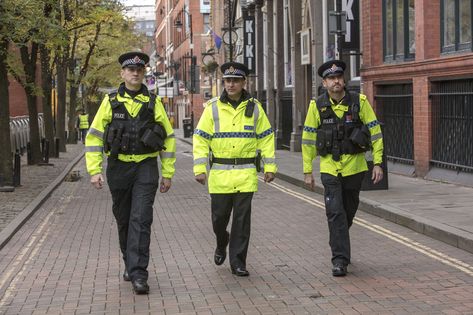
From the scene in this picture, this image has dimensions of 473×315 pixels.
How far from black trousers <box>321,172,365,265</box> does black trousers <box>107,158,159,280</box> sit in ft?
5.67

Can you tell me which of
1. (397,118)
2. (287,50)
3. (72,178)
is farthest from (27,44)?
(287,50)

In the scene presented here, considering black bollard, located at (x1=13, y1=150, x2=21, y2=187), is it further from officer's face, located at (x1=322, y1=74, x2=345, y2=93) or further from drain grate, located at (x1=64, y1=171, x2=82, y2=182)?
officer's face, located at (x1=322, y1=74, x2=345, y2=93)

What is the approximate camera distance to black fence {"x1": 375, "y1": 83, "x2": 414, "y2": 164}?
1892 cm

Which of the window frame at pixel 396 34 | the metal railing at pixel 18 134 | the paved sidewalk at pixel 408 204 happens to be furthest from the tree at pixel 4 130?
the metal railing at pixel 18 134

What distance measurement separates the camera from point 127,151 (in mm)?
7445

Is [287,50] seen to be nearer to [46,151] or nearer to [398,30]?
[46,151]

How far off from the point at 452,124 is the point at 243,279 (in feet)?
32.1

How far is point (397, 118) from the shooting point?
1970 centimetres

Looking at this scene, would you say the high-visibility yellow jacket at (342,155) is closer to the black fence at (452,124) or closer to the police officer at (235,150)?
the police officer at (235,150)

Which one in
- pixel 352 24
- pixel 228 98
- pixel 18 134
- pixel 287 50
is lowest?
pixel 18 134

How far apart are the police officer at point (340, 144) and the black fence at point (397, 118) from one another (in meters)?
10.5

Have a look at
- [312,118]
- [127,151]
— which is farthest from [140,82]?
[312,118]

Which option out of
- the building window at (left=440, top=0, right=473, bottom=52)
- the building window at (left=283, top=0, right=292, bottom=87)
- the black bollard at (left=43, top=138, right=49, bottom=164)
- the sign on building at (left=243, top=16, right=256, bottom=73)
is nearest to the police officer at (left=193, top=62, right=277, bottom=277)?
the building window at (left=440, top=0, right=473, bottom=52)

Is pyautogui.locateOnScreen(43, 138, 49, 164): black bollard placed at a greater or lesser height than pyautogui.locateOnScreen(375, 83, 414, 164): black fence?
lesser
